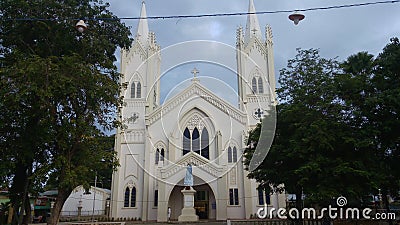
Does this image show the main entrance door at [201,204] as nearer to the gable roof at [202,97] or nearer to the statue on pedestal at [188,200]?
the statue on pedestal at [188,200]

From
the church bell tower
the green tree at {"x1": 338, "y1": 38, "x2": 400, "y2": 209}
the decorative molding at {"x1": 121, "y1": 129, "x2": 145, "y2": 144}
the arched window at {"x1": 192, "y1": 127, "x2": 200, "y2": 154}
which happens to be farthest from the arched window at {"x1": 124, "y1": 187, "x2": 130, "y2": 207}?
the green tree at {"x1": 338, "y1": 38, "x2": 400, "y2": 209}

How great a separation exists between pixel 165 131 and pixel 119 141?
440cm

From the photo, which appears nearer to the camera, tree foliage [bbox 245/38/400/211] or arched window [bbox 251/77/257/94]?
tree foliage [bbox 245/38/400/211]

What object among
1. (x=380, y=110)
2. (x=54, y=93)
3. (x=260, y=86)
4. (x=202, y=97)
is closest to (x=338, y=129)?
(x=380, y=110)

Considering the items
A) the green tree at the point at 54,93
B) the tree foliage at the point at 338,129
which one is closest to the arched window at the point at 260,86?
the tree foliage at the point at 338,129

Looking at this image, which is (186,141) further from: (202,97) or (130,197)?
(130,197)

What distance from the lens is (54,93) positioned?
12062 mm

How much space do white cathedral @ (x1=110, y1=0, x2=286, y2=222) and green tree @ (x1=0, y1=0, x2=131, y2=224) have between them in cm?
1170

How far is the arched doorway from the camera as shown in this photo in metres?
28.1

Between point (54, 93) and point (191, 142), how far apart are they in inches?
739

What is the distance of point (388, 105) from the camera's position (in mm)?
12539

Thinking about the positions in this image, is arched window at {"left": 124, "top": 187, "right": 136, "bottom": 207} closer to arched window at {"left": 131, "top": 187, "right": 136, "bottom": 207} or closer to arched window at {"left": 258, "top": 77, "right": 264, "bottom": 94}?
arched window at {"left": 131, "top": 187, "right": 136, "bottom": 207}

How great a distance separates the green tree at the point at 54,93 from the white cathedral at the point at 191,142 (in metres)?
11.7

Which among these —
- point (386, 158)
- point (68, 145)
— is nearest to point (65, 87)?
point (68, 145)
